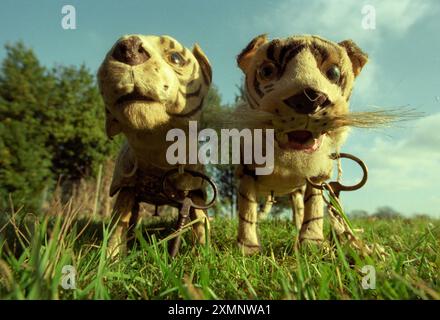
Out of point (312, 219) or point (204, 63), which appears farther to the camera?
point (204, 63)

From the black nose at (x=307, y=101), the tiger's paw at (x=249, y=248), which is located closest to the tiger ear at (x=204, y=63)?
the black nose at (x=307, y=101)

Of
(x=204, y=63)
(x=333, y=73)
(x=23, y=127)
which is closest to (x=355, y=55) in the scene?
(x=333, y=73)

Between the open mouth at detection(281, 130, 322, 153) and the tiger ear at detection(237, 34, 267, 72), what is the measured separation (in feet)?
1.59

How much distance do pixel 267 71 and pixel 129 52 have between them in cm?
63

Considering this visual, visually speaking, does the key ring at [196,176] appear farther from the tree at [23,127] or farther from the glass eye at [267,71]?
the tree at [23,127]

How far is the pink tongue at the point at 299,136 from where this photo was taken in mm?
1699

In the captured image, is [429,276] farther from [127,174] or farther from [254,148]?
[127,174]

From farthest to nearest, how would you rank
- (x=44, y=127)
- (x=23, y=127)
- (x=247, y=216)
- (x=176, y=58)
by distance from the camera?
(x=44, y=127)
(x=23, y=127)
(x=247, y=216)
(x=176, y=58)

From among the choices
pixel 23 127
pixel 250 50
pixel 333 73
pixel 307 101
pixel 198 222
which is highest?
pixel 23 127

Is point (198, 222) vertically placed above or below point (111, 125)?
below

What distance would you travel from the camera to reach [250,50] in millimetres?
1950

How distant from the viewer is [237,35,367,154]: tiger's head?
1.51m

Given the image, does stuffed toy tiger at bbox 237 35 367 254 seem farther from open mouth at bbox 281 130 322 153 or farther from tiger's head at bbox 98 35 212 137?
tiger's head at bbox 98 35 212 137

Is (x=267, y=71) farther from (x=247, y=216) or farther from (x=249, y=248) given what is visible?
(x=249, y=248)
